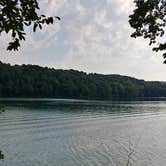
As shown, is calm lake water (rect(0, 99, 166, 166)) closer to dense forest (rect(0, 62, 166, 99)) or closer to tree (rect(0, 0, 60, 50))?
tree (rect(0, 0, 60, 50))

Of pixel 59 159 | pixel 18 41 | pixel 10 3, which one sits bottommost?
pixel 59 159

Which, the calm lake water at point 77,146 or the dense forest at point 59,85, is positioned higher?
the dense forest at point 59,85

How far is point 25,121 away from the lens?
53.3 metres

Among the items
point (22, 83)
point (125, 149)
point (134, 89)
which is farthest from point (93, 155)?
point (134, 89)

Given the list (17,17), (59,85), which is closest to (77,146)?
(17,17)

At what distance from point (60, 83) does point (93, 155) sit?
137 metres

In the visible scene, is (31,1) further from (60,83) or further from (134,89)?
(134,89)

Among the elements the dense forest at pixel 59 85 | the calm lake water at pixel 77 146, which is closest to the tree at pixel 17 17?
the calm lake water at pixel 77 146

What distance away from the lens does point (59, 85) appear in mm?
162500

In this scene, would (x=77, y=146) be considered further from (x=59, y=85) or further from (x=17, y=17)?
(x=59, y=85)

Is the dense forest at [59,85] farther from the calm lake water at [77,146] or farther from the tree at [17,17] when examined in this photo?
the tree at [17,17]

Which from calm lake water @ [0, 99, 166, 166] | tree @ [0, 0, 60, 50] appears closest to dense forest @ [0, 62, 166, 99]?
calm lake water @ [0, 99, 166, 166]

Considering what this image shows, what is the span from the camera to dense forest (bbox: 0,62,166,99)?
148000mm

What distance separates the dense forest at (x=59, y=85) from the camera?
5827 inches
